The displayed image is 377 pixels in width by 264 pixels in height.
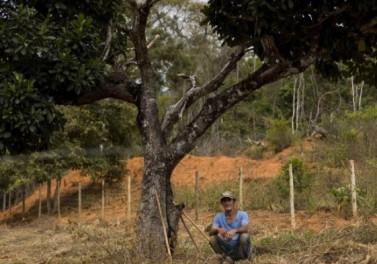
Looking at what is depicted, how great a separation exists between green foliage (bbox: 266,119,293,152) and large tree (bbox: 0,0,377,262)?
15.1m

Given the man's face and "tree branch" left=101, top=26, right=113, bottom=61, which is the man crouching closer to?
the man's face

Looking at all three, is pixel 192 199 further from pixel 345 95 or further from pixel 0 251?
pixel 345 95

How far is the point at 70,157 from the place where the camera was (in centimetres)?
1891

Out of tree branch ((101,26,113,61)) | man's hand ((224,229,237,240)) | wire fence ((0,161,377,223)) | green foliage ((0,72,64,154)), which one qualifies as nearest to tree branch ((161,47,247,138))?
tree branch ((101,26,113,61))

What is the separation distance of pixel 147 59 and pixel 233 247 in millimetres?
3056

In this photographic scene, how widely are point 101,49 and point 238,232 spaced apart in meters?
3.50

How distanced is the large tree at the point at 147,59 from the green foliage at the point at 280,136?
49.5 feet

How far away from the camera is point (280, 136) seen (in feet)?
75.5

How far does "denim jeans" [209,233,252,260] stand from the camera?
6.80 metres

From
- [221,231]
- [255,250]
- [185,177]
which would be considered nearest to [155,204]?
[221,231]

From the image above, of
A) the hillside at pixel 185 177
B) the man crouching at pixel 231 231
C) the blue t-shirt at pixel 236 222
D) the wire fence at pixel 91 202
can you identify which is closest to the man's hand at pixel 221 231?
the man crouching at pixel 231 231

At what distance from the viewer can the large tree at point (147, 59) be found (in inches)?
248

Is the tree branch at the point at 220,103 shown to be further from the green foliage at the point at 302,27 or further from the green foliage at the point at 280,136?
the green foliage at the point at 280,136

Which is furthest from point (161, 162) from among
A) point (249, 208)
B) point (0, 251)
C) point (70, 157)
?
point (70, 157)
